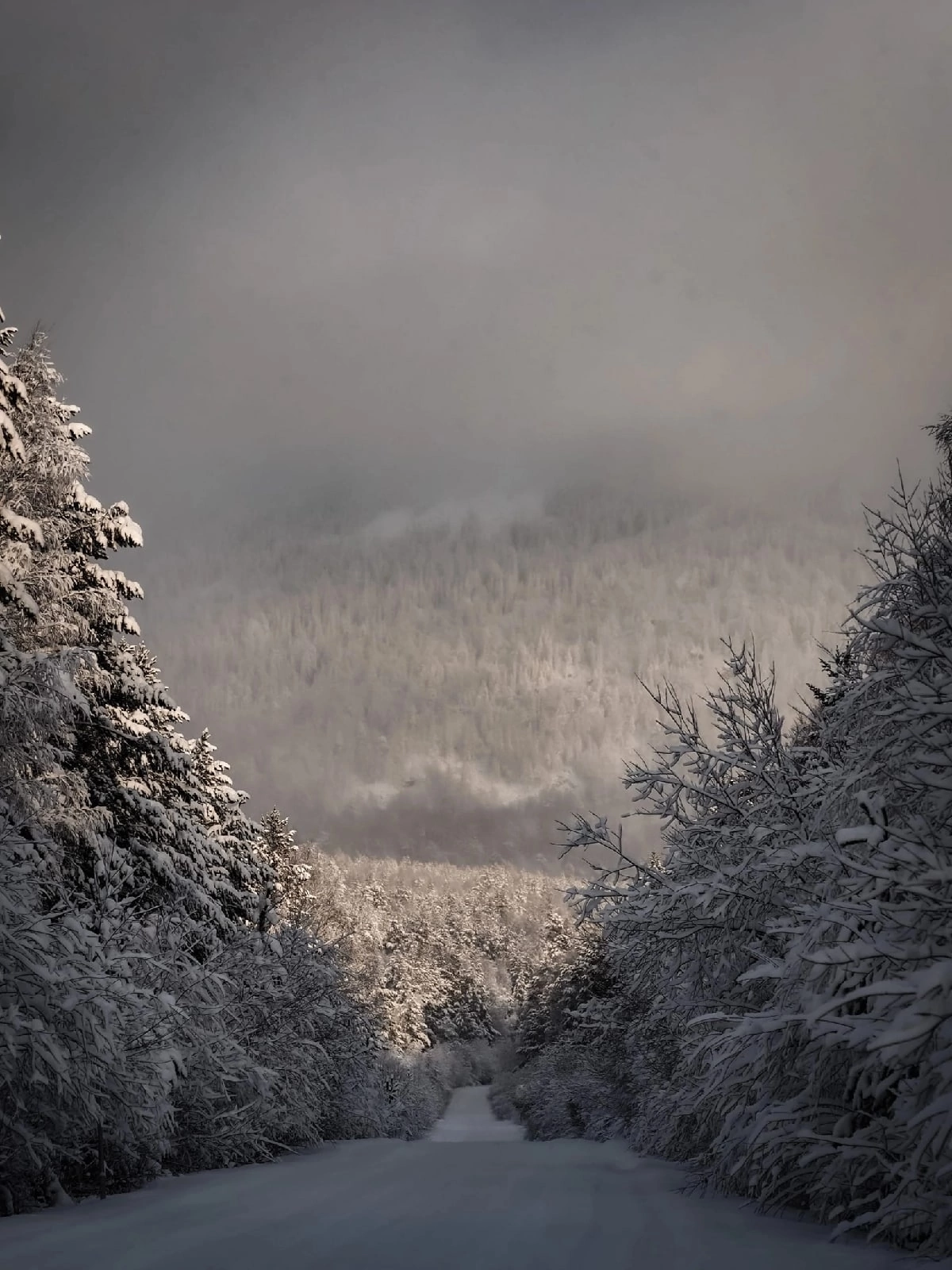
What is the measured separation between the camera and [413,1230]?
20.6 ft

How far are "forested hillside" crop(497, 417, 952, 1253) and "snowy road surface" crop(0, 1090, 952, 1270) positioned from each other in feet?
1.62

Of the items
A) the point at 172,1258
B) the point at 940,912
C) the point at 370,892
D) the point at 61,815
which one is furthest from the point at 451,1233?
the point at 370,892

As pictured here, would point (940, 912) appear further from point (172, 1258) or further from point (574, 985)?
point (574, 985)

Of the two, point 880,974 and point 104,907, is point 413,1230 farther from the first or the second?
point 104,907

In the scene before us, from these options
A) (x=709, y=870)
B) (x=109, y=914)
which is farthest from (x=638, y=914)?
(x=109, y=914)

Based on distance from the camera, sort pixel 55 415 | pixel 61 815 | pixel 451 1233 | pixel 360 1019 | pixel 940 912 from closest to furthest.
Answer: pixel 940 912 → pixel 451 1233 → pixel 61 815 → pixel 55 415 → pixel 360 1019

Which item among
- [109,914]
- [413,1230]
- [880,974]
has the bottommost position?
[413,1230]

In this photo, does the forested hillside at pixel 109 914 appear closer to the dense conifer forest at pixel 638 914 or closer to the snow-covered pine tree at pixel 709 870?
the dense conifer forest at pixel 638 914

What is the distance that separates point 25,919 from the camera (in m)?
7.52

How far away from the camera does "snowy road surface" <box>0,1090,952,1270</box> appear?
17.2ft

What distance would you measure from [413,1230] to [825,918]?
11.9 feet

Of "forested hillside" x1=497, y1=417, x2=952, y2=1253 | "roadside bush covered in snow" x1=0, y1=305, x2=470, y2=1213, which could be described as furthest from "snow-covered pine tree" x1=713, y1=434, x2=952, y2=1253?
"roadside bush covered in snow" x1=0, y1=305, x2=470, y2=1213

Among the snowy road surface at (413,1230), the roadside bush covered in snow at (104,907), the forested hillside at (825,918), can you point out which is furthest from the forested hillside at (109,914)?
the forested hillside at (825,918)

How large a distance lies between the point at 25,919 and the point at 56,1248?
8.96 ft
